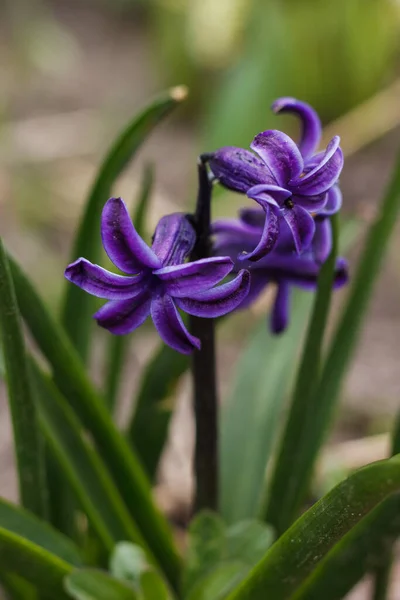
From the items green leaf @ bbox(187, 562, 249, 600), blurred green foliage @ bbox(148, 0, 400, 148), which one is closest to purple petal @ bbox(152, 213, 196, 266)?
green leaf @ bbox(187, 562, 249, 600)

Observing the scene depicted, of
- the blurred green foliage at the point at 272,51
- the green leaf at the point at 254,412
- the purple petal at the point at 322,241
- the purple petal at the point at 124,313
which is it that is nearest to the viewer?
the purple petal at the point at 124,313

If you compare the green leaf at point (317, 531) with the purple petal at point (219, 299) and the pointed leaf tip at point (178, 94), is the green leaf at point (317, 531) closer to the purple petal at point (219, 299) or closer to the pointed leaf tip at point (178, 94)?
the purple petal at point (219, 299)

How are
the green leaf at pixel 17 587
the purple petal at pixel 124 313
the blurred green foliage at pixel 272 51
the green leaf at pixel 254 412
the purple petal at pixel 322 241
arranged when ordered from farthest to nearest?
the blurred green foliage at pixel 272 51, the green leaf at pixel 254 412, the green leaf at pixel 17 587, the purple petal at pixel 322 241, the purple petal at pixel 124 313

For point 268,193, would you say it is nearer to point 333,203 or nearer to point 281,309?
point 333,203

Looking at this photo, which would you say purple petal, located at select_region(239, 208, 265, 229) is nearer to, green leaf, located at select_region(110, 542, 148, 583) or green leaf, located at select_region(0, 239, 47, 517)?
green leaf, located at select_region(0, 239, 47, 517)

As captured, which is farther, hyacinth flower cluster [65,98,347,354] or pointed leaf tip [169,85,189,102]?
pointed leaf tip [169,85,189,102]

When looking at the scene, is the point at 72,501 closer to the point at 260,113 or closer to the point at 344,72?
the point at 260,113

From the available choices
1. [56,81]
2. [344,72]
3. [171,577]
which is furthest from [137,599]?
[56,81]

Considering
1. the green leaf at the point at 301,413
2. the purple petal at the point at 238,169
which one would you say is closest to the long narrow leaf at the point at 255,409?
the green leaf at the point at 301,413
